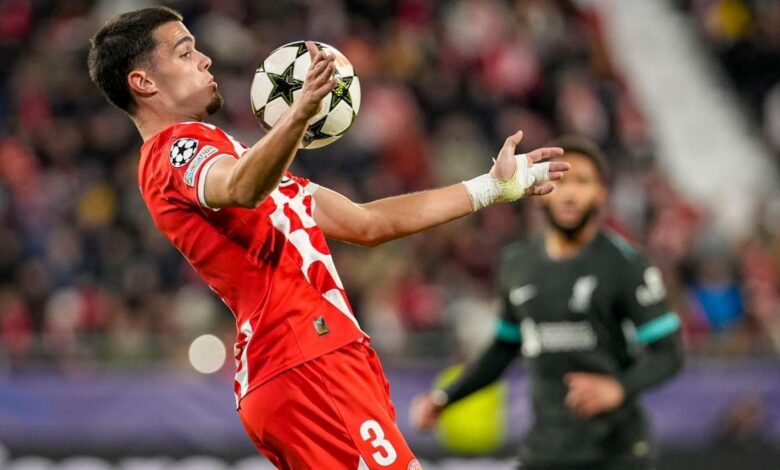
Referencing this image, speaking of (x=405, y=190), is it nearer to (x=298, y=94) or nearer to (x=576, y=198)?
(x=576, y=198)

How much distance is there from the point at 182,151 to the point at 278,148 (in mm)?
501

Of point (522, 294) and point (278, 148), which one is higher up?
point (278, 148)

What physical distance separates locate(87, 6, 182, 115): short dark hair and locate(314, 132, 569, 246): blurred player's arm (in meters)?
0.77

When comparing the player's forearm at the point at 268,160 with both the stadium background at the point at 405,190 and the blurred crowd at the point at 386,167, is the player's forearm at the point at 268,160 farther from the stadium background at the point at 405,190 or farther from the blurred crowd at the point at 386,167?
the blurred crowd at the point at 386,167

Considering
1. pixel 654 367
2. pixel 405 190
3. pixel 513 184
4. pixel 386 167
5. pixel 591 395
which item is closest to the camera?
pixel 513 184

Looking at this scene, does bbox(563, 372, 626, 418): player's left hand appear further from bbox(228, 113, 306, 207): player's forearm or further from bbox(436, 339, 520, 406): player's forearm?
bbox(228, 113, 306, 207): player's forearm

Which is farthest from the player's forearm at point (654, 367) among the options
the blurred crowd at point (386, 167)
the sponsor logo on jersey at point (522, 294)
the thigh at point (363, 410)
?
the blurred crowd at point (386, 167)

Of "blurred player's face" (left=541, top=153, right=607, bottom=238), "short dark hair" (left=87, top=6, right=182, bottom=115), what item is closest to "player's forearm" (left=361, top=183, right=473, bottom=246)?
"short dark hair" (left=87, top=6, right=182, bottom=115)

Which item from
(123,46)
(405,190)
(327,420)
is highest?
(123,46)

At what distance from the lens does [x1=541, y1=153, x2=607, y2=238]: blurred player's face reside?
20.7 feet

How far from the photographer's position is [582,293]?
629 centimetres

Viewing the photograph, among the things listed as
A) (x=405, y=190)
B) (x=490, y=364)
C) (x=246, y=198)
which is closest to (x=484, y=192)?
(x=246, y=198)

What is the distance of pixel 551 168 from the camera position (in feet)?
15.0

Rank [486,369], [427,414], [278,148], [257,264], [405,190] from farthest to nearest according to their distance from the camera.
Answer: [405,190] < [486,369] < [427,414] < [257,264] < [278,148]
